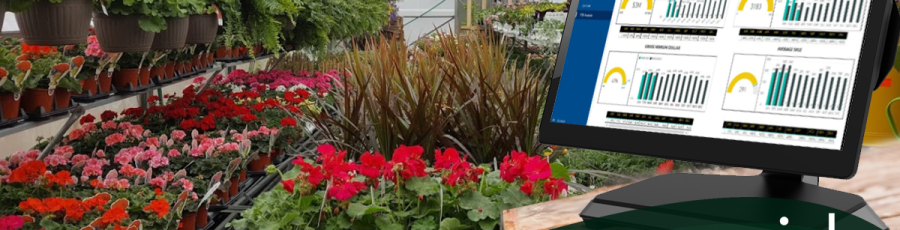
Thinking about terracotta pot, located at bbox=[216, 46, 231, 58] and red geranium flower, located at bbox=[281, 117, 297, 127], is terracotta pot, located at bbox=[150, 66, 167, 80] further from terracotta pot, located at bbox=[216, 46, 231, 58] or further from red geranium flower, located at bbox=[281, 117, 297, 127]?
terracotta pot, located at bbox=[216, 46, 231, 58]

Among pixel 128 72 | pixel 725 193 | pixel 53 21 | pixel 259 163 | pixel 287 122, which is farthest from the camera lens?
pixel 287 122

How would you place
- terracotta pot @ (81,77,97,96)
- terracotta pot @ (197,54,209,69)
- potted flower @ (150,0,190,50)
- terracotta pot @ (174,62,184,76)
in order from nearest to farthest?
1. potted flower @ (150,0,190,50)
2. terracotta pot @ (81,77,97,96)
3. terracotta pot @ (174,62,184,76)
4. terracotta pot @ (197,54,209,69)

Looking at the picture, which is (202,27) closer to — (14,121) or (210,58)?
(14,121)

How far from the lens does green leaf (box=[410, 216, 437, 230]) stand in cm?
168

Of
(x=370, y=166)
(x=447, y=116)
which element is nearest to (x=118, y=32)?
(x=447, y=116)

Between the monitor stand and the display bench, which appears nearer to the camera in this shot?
the monitor stand

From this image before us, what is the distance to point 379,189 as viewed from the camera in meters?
1.78

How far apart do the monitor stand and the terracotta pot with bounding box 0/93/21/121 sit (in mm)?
2172

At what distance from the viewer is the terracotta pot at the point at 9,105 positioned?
2.50m

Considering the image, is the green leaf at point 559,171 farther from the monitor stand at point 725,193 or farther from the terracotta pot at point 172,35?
the terracotta pot at point 172,35

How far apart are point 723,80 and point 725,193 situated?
16 cm

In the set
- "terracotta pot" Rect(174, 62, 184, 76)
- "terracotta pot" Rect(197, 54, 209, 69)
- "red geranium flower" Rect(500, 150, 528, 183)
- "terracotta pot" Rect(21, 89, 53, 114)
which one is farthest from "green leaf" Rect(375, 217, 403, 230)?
"terracotta pot" Rect(197, 54, 209, 69)

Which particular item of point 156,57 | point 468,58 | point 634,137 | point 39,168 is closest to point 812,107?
point 634,137

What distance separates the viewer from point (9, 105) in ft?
8.33
